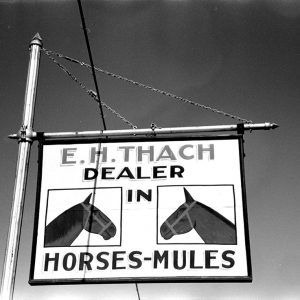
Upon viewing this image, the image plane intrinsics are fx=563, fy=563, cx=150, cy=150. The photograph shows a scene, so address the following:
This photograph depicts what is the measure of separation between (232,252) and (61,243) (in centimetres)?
129

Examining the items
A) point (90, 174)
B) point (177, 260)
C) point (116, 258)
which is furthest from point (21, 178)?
point (177, 260)

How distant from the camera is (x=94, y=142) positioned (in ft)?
15.4

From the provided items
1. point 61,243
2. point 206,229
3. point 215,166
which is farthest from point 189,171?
point 61,243

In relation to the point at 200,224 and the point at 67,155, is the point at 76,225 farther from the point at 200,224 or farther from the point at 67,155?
the point at 200,224

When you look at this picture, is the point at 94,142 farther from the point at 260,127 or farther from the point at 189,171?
the point at 260,127

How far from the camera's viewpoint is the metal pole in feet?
14.0

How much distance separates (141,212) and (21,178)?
106cm

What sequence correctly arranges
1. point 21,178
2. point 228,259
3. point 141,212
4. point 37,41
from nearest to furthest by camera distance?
1. point 228,259
2. point 141,212
3. point 21,178
4. point 37,41

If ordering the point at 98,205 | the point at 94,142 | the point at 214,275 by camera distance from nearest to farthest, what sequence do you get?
1. the point at 214,275
2. the point at 98,205
3. the point at 94,142

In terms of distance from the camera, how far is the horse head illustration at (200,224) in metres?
4.21

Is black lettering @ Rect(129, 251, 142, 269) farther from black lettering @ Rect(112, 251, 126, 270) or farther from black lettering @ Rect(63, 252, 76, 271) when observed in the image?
black lettering @ Rect(63, 252, 76, 271)

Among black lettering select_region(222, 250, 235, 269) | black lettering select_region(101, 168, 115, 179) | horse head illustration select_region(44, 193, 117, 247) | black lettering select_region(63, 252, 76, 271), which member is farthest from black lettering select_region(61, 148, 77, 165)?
black lettering select_region(222, 250, 235, 269)

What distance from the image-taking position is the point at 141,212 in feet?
14.2

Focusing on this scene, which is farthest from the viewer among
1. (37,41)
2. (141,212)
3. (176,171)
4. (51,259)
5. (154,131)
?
(37,41)
